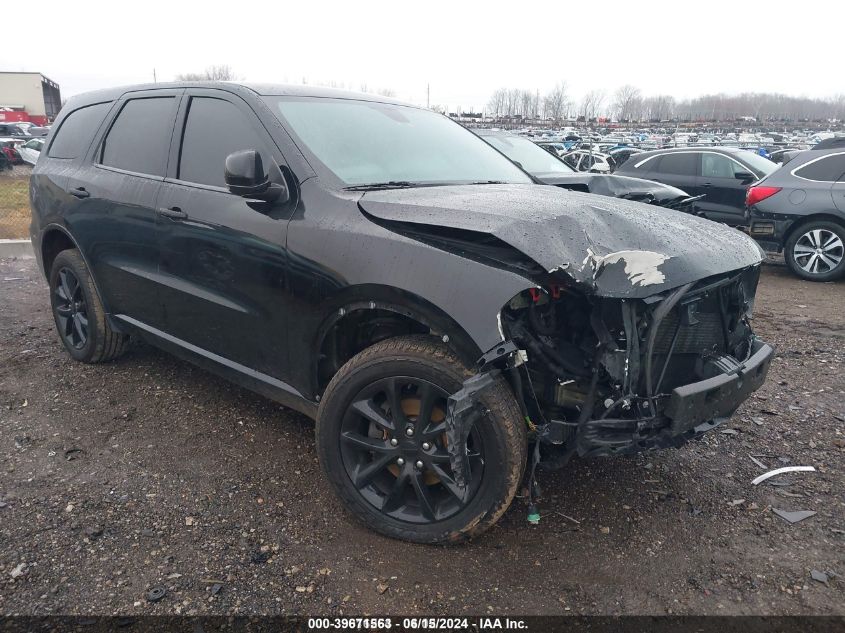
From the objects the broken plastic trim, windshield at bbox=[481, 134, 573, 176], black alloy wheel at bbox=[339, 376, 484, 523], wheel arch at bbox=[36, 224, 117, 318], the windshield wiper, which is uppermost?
windshield at bbox=[481, 134, 573, 176]

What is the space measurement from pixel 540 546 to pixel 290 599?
3.46ft

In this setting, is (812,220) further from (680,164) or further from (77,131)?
(77,131)

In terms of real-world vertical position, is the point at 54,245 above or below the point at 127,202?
below

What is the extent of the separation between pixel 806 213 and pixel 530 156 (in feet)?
11.5

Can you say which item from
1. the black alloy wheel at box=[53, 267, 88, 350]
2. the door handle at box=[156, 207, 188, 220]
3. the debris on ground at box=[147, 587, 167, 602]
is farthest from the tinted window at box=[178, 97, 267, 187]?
the debris on ground at box=[147, 587, 167, 602]

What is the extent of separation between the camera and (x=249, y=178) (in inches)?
109

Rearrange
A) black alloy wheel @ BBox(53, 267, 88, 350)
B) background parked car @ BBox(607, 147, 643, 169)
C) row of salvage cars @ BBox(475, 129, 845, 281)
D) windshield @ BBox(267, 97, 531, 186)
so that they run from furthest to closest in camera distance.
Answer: background parked car @ BBox(607, 147, 643, 169) < row of salvage cars @ BBox(475, 129, 845, 281) < black alloy wheel @ BBox(53, 267, 88, 350) < windshield @ BBox(267, 97, 531, 186)

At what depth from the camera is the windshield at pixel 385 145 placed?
3086mm

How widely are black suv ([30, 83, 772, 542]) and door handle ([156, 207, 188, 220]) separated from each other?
17 mm

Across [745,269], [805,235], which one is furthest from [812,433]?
[805,235]

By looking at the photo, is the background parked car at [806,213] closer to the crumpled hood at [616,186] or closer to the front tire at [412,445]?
the crumpled hood at [616,186]

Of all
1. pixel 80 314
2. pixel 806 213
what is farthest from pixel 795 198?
pixel 80 314

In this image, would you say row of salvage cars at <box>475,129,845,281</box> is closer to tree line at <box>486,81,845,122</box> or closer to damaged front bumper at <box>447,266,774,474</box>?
damaged front bumper at <box>447,266,774,474</box>

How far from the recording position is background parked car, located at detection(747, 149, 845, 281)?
7746mm
